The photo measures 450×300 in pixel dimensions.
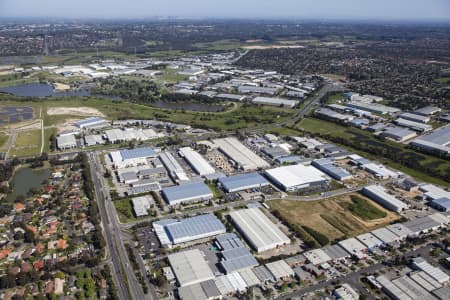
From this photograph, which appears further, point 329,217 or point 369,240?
point 329,217

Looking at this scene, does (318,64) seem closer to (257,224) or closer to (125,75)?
(125,75)

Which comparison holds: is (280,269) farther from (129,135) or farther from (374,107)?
(374,107)

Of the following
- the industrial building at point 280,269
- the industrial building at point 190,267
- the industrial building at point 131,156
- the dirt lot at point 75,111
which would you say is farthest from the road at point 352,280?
the dirt lot at point 75,111

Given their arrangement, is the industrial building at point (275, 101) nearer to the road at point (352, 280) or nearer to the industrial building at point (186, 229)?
the industrial building at point (186, 229)

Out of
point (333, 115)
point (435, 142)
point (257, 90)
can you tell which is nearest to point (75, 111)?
point (257, 90)

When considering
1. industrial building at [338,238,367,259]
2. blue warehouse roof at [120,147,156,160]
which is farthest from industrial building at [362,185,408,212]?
blue warehouse roof at [120,147,156,160]

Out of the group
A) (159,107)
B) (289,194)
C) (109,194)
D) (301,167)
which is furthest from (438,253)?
(159,107)
